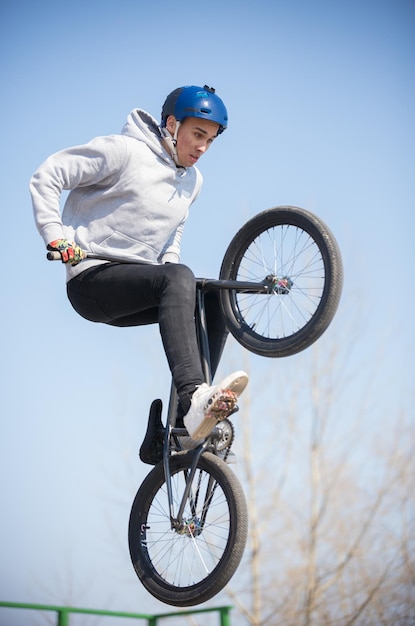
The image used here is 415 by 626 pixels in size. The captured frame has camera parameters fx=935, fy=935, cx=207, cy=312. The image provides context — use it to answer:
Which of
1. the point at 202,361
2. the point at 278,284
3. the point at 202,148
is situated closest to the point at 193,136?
the point at 202,148

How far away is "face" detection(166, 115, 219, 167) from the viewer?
4684 millimetres

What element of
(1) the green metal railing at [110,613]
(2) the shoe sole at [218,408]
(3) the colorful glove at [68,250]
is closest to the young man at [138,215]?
(3) the colorful glove at [68,250]

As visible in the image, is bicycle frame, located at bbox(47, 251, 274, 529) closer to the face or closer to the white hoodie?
the white hoodie

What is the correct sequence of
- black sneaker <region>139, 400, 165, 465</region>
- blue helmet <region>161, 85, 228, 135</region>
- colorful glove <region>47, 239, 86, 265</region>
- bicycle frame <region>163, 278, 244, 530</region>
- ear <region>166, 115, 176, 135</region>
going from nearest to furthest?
colorful glove <region>47, 239, 86, 265</region>
bicycle frame <region>163, 278, 244, 530</region>
blue helmet <region>161, 85, 228, 135</region>
ear <region>166, 115, 176, 135</region>
black sneaker <region>139, 400, 165, 465</region>

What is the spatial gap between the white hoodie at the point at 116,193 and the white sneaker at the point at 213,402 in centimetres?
93

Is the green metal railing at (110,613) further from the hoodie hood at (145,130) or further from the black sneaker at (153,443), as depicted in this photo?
the hoodie hood at (145,130)

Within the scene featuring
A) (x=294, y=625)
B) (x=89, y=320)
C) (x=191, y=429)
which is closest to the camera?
(x=191, y=429)

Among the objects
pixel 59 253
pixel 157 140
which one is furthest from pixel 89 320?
pixel 157 140

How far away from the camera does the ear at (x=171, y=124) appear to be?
473cm

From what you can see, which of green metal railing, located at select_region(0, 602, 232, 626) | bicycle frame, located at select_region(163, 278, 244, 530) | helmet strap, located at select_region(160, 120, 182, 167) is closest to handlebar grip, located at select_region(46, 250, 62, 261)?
bicycle frame, located at select_region(163, 278, 244, 530)

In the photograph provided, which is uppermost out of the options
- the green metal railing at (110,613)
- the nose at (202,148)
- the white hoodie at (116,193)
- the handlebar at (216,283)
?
the nose at (202,148)

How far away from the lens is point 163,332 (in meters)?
4.36

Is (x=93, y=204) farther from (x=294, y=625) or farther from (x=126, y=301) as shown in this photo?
(x=294, y=625)

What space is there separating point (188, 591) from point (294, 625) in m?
12.4
